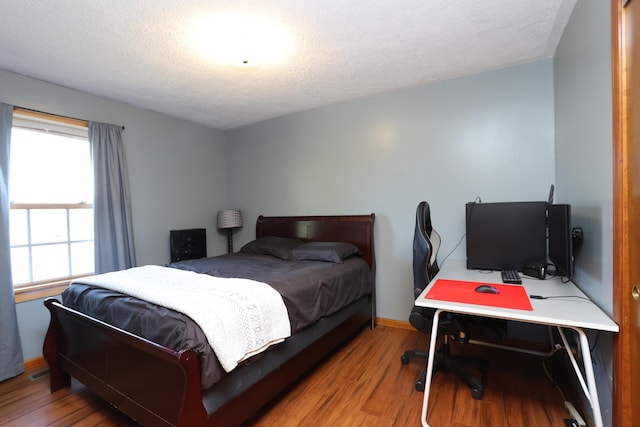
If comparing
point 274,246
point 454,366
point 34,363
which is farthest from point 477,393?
point 34,363

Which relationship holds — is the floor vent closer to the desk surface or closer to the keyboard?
the desk surface

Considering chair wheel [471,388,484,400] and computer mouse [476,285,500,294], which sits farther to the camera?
chair wheel [471,388,484,400]

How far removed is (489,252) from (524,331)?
86 centimetres

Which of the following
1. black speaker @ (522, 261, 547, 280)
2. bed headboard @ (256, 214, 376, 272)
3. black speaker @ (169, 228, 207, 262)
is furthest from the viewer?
black speaker @ (169, 228, 207, 262)

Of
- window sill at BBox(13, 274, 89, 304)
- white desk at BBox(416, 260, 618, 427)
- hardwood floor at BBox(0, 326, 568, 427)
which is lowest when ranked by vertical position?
hardwood floor at BBox(0, 326, 568, 427)

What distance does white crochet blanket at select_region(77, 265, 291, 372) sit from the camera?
1.45 meters

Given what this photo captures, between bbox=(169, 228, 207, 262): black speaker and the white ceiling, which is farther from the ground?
the white ceiling

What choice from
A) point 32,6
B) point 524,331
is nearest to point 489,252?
point 524,331

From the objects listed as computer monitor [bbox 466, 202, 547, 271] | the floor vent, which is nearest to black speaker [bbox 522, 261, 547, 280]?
computer monitor [bbox 466, 202, 547, 271]

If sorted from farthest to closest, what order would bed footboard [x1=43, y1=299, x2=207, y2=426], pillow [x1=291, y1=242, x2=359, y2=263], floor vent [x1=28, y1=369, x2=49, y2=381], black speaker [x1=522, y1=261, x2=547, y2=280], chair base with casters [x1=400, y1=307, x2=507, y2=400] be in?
1. pillow [x1=291, y1=242, x2=359, y2=263]
2. floor vent [x1=28, y1=369, x2=49, y2=381]
3. black speaker [x1=522, y1=261, x2=547, y2=280]
4. chair base with casters [x1=400, y1=307, x2=507, y2=400]
5. bed footboard [x1=43, y1=299, x2=207, y2=426]

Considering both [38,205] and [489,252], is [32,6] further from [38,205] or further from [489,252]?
[489,252]

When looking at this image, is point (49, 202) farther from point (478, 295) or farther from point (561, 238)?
point (561, 238)

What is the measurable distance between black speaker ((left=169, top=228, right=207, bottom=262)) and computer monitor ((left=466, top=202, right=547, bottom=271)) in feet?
10.3

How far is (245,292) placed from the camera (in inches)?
68.2
